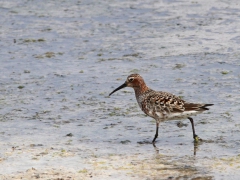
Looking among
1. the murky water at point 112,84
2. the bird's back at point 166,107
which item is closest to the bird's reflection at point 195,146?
the murky water at point 112,84

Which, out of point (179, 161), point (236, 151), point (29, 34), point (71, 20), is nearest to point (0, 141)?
point (179, 161)

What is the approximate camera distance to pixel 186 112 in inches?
540

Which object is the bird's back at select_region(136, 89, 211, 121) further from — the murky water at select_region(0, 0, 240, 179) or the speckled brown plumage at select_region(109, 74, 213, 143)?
the murky water at select_region(0, 0, 240, 179)

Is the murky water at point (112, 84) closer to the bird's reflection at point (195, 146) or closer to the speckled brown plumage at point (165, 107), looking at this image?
the bird's reflection at point (195, 146)

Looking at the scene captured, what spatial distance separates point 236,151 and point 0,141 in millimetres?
4555

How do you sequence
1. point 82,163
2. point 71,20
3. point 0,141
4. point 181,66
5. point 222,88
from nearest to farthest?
1. point 82,163
2. point 0,141
3. point 222,88
4. point 181,66
5. point 71,20

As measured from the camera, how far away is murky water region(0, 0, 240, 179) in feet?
40.1

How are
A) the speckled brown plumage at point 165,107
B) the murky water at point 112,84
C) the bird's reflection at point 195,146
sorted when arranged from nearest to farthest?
the murky water at point 112,84 → the bird's reflection at point 195,146 → the speckled brown plumage at point 165,107

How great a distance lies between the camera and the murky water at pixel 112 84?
12227mm

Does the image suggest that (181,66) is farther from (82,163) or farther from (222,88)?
(82,163)

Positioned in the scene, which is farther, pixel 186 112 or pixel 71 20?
pixel 71 20

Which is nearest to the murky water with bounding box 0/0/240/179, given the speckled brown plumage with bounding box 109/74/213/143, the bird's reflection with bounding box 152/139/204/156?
the bird's reflection with bounding box 152/139/204/156

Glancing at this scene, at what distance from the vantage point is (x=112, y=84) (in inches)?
693

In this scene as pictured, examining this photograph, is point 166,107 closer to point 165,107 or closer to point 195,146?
point 165,107
